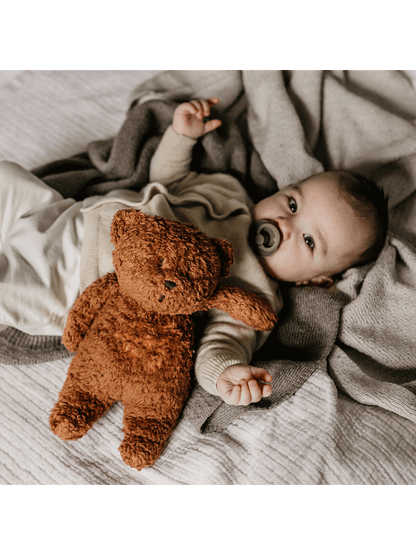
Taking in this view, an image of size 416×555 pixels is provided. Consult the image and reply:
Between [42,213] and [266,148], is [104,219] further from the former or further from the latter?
[266,148]

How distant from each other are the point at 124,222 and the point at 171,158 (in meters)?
0.42

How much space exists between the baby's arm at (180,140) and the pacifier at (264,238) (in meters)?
0.28

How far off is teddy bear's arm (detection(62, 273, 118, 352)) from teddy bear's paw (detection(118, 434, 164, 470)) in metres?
0.22

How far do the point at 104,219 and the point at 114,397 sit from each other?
15.3 inches

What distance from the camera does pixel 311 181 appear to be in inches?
40.2

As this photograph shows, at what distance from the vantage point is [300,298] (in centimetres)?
103

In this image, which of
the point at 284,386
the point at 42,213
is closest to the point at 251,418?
the point at 284,386

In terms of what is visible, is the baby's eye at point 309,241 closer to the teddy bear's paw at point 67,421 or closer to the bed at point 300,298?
the bed at point 300,298

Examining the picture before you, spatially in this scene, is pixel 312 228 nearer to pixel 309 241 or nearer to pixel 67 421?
pixel 309 241

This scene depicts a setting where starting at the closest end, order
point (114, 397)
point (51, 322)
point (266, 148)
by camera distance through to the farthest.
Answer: point (114, 397)
point (51, 322)
point (266, 148)

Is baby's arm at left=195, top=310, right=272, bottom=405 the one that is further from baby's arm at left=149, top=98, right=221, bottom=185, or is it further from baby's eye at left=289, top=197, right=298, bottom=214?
baby's arm at left=149, top=98, right=221, bottom=185

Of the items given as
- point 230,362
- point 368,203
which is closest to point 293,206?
point 368,203

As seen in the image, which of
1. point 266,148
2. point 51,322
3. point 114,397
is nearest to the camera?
point 114,397

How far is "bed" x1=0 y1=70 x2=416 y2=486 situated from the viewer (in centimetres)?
86
